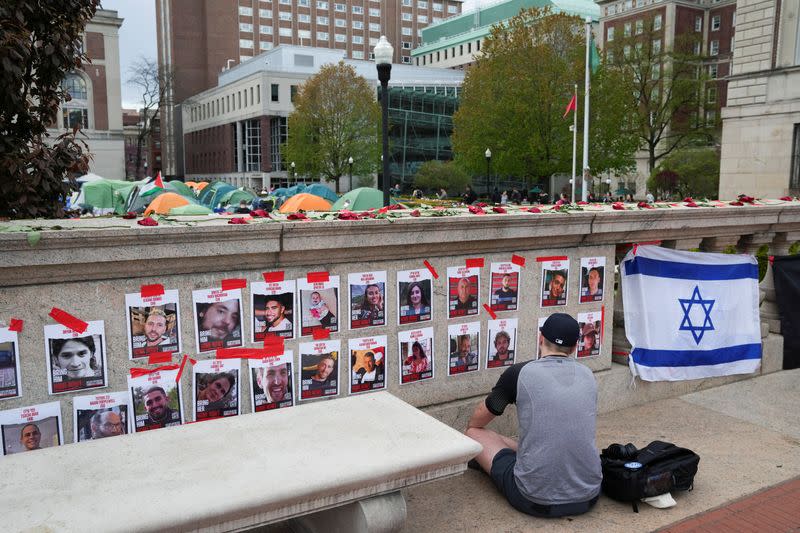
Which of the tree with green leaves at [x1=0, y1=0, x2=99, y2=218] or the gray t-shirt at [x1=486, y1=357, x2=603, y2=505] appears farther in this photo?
the tree with green leaves at [x1=0, y1=0, x2=99, y2=218]

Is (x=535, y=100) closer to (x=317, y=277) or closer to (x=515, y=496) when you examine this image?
(x=317, y=277)

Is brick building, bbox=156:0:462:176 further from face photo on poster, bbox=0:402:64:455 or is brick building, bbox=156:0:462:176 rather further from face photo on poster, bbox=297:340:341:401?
face photo on poster, bbox=0:402:64:455

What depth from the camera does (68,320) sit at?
11.6ft

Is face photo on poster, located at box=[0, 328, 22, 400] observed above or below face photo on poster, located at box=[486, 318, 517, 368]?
above

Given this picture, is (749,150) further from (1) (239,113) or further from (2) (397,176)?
(1) (239,113)

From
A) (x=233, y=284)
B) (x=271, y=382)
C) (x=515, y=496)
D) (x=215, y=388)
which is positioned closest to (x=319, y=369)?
(x=271, y=382)

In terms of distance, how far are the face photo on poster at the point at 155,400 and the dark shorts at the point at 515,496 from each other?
6.47 feet

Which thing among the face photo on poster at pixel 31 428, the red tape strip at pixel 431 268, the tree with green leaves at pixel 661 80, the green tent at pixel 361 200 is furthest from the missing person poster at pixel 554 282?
the tree with green leaves at pixel 661 80

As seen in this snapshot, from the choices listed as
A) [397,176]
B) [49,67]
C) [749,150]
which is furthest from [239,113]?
[49,67]

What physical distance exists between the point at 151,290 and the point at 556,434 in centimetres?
245

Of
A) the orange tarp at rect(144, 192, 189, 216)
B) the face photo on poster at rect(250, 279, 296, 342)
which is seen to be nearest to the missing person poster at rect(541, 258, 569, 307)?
the face photo on poster at rect(250, 279, 296, 342)

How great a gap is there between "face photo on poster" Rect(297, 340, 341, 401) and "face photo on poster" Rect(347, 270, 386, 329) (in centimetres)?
23

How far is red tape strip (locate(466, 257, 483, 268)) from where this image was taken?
4.96 m

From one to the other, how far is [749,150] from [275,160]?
60.0 m
